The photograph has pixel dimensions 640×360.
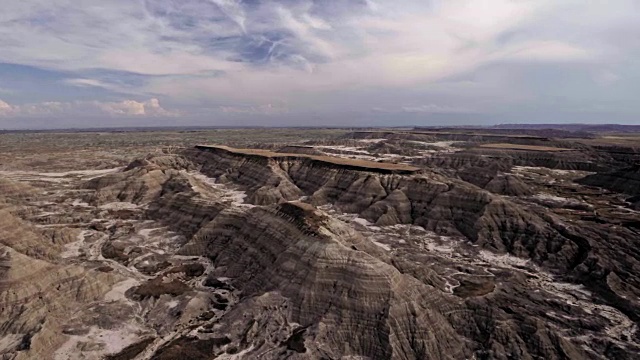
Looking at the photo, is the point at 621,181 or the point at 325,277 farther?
the point at 621,181

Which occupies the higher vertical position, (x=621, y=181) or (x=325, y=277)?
(x=325, y=277)

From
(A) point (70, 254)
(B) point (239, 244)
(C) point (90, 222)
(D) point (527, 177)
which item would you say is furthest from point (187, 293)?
(D) point (527, 177)

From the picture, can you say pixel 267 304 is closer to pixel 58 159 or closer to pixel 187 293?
pixel 187 293

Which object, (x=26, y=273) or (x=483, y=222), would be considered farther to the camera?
(x=483, y=222)

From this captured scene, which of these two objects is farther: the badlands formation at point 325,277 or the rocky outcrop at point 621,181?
the rocky outcrop at point 621,181

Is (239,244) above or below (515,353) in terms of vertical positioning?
above

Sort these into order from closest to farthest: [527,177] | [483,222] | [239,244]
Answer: [239,244]
[483,222]
[527,177]

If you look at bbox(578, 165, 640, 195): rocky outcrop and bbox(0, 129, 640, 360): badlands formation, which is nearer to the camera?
bbox(0, 129, 640, 360): badlands formation

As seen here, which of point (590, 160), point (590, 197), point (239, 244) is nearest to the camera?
point (239, 244)
